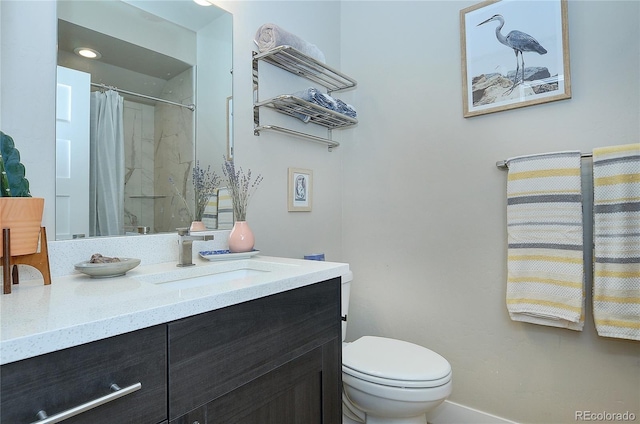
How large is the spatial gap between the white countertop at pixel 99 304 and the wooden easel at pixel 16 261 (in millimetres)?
24

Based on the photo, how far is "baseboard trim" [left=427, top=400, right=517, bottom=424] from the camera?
1.66 meters

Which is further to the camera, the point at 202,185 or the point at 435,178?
the point at 435,178

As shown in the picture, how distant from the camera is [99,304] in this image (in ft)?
2.19

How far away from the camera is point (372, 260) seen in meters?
2.05

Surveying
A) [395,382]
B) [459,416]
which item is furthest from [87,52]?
[459,416]

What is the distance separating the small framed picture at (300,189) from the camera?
1.78m

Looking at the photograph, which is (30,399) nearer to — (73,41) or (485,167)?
(73,41)

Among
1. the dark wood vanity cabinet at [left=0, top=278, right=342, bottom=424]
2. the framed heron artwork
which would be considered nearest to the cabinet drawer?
the dark wood vanity cabinet at [left=0, top=278, right=342, bottom=424]

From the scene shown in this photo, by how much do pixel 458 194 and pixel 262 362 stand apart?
1.33 metres

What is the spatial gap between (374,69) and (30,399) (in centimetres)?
204

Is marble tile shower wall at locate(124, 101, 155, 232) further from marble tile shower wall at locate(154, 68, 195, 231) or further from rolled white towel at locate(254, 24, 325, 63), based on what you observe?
rolled white towel at locate(254, 24, 325, 63)

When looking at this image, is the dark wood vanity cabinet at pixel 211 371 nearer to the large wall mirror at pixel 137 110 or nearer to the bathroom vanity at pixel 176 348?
the bathroom vanity at pixel 176 348

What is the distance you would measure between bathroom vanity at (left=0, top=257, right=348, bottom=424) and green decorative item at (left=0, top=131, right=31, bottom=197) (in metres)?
0.23

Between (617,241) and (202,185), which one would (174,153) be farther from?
(617,241)
